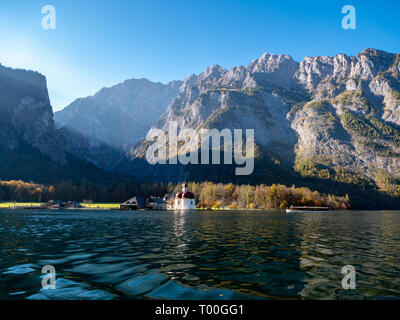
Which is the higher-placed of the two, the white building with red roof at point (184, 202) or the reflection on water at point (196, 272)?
the reflection on water at point (196, 272)

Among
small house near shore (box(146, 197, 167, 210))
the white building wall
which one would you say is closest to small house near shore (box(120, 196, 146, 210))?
small house near shore (box(146, 197, 167, 210))

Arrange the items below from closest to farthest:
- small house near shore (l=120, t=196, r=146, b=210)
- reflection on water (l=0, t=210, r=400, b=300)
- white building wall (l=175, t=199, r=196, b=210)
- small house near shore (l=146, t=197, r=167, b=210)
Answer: reflection on water (l=0, t=210, r=400, b=300) → small house near shore (l=120, t=196, r=146, b=210) → white building wall (l=175, t=199, r=196, b=210) → small house near shore (l=146, t=197, r=167, b=210)

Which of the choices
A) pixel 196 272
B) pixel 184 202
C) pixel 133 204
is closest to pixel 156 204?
pixel 184 202

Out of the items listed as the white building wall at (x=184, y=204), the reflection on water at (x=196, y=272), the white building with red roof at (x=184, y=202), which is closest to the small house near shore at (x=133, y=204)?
the white building wall at (x=184, y=204)

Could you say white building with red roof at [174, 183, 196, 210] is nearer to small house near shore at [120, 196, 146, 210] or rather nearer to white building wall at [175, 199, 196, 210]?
white building wall at [175, 199, 196, 210]

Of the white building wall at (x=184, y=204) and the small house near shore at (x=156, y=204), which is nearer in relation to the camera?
the white building wall at (x=184, y=204)

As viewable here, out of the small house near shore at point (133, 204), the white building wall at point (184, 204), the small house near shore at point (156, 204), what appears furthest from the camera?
the small house near shore at point (156, 204)

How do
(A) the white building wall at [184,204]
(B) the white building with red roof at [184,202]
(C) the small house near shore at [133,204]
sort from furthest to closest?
1. (B) the white building with red roof at [184,202]
2. (A) the white building wall at [184,204]
3. (C) the small house near shore at [133,204]

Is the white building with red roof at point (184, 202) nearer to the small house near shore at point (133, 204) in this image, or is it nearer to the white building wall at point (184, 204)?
the white building wall at point (184, 204)

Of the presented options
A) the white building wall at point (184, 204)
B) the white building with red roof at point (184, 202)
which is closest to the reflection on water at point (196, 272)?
the white building wall at point (184, 204)

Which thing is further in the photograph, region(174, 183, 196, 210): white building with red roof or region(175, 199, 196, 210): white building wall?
region(174, 183, 196, 210): white building with red roof
